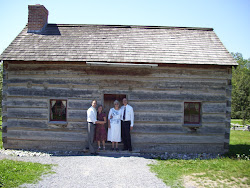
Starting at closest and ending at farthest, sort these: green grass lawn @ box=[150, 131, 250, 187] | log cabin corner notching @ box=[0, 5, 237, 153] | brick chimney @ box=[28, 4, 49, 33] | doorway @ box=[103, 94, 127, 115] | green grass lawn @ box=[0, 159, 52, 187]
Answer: green grass lawn @ box=[0, 159, 52, 187], green grass lawn @ box=[150, 131, 250, 187], log cabin corner notching @ box=[0, 5, 237, 153], doorway @ box=[103, 94, 127, 115], brick chimney @ box=[28, 4, 49, 33]

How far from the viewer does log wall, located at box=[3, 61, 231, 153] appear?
921cm

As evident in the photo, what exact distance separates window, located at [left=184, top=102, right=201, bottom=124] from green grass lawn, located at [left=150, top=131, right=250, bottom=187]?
2.07 meters

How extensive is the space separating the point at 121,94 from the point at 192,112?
3.19 metres

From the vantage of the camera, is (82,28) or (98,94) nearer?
(98,94)

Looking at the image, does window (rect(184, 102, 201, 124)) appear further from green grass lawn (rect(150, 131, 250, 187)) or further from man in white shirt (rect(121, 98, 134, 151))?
man in white shirt (rect(121, 98, 134, 151))

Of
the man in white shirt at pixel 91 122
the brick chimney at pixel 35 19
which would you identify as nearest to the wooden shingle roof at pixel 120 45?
the brick chimney at pixel 35 19

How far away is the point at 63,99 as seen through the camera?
30.4 ft

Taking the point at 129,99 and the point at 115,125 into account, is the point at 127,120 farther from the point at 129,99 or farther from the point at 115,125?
the point at 129,99

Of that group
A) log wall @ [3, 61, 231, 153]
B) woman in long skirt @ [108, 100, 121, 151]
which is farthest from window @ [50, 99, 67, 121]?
woman in long skirt @ [108, 100, 121, 151]

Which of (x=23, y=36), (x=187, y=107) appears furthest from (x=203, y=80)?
(x=23, y=36)

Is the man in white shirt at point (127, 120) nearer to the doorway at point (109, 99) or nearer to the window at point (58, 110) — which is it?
the doorway at point (109, 99)

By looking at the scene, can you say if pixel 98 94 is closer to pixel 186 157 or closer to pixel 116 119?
pixel 116 119

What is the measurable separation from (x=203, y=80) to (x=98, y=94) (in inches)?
176

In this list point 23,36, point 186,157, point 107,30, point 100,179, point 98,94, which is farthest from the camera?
point 107,30
